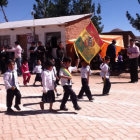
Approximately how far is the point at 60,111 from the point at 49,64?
1232 mm

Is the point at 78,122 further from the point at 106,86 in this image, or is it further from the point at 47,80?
the point at 106,86

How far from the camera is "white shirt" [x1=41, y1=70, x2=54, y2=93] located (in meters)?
6.55

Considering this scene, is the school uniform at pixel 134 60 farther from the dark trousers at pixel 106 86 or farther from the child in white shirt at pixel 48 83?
the child in white shirt at pixel 48 83

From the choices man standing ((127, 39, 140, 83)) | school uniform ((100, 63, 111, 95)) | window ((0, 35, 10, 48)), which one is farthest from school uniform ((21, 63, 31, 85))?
window ((0, 35, 10, 48))

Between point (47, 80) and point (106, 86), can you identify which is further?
point (106, 86)

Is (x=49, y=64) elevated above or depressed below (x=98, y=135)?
above

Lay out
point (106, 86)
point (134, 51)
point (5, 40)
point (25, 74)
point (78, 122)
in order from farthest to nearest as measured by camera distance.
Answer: point (5, 40), point (134, 51), point (25, 74), point (106, 86), point (78, 122)

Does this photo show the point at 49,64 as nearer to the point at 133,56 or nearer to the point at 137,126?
the point at 137,126

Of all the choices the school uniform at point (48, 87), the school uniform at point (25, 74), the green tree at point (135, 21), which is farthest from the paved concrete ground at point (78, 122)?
the green tree at point (135, 21)

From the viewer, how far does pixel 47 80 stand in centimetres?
663

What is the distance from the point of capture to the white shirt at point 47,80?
6555 millimetres

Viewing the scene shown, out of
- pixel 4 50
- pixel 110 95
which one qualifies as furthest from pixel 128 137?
pixel 4 50

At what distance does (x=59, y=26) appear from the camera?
2059 centimetres

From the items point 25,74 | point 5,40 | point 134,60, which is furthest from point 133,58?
point 5,40
